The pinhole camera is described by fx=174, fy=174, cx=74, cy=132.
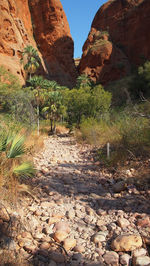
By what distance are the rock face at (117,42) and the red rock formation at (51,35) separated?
445 centimetres

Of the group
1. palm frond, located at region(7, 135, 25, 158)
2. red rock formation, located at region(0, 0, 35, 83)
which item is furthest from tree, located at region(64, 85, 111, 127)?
red rock formation, located at region(0, 0, 35, 83)

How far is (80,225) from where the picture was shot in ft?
8.10

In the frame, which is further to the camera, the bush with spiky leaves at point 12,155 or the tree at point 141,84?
the tree at point 141,84

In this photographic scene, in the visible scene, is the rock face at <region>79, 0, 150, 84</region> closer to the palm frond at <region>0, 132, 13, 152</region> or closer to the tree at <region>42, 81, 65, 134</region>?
the tree at <region>42, 81, 65, 134</region>

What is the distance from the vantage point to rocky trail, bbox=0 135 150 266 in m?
1.87

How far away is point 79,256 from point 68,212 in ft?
2.86

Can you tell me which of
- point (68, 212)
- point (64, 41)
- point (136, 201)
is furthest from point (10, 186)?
point (64, 41)

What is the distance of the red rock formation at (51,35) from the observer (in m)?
33.2

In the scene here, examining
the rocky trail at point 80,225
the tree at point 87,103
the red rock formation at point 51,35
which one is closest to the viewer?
the rocky trail at point 80,225

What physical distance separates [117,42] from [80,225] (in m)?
39.4

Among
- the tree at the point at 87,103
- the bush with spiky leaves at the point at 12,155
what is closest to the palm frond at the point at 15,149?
the bush with spiky leaves at the point at 12,155

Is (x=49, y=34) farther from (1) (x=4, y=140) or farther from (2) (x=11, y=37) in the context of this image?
(1) (x=4, y=140)

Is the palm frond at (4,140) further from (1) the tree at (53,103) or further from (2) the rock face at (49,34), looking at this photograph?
(2) the rock face at (49,34)

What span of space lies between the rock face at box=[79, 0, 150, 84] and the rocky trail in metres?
30.5
